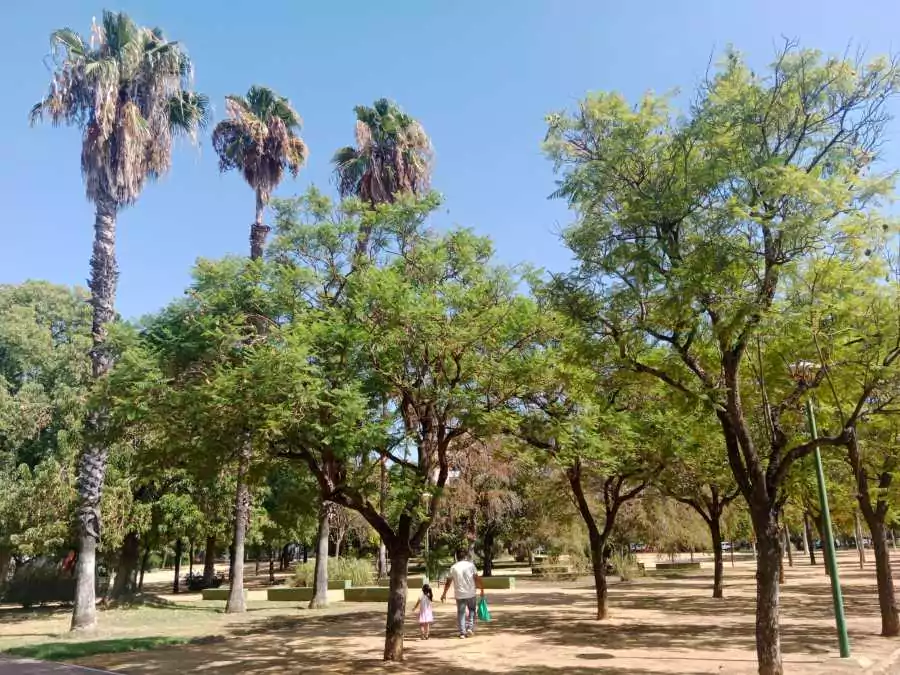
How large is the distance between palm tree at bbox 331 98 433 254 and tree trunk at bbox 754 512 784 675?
59.0 feet

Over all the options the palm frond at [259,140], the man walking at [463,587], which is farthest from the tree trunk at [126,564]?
the man walking at [463,587]

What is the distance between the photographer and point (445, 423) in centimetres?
1223

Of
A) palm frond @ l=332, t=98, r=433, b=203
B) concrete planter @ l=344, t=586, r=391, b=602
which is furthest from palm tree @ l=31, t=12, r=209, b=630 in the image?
concrete planter @ l=344, t=586, r=391, b=602

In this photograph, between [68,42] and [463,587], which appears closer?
[463,587]

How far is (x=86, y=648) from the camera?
1445 centimetres

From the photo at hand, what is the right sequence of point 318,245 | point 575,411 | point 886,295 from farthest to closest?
point 575,411 < point 318,245 < point 886,295

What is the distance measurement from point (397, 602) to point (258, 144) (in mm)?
17720

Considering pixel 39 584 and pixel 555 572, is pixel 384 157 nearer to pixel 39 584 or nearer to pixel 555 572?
pixel 39 584

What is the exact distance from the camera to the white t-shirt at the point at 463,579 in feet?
48.6

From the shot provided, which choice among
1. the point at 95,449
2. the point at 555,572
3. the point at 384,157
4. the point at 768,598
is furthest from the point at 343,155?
the point at 555,572

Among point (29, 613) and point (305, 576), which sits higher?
point (305, 576)

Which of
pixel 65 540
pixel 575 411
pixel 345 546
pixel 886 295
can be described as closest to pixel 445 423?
pixel 575 411

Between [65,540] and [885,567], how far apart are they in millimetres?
23858

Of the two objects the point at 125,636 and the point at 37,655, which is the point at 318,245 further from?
the point at 125,636
